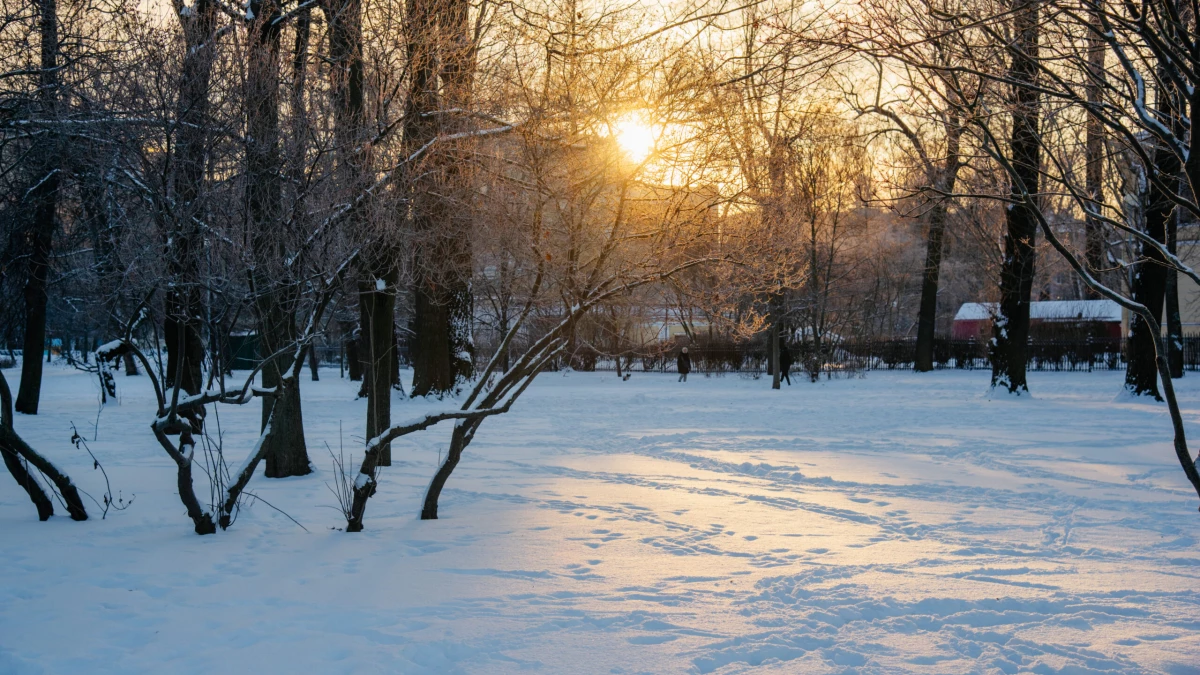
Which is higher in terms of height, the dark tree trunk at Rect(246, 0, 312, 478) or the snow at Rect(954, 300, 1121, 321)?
the snow at Rect(954, 300, 1121, 321)

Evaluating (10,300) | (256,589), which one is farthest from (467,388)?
(256,589)

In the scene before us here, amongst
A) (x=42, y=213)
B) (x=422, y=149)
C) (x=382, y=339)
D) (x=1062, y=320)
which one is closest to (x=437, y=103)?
(x=422, y=149)

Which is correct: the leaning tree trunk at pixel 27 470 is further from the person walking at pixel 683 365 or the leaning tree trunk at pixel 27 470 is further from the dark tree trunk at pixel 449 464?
the person walking at pixel 683 365

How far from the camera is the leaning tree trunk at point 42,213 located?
864 centimetres

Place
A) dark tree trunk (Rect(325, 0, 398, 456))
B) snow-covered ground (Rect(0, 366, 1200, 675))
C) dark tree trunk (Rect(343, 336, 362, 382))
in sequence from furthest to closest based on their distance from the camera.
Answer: dark tree trunk (Rect(343, 336, 362, 382)) < dark tree trunk (Rect(325, 0, 398, 456)) < snow-covered ground (Rect(0, 366, 1200, 675))

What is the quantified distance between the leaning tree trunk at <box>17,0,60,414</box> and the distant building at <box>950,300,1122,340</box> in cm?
3168

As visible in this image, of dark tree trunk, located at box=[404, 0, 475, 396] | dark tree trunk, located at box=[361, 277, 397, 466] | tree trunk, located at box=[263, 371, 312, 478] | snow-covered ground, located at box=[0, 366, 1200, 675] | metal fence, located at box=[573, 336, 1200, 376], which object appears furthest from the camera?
metal fence, located at box=[573, 336, 1200, 376]

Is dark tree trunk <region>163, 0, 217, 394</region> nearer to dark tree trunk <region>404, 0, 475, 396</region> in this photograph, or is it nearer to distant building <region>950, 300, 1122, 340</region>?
dark tree trunk <region>404, 0, 475, 396</region>

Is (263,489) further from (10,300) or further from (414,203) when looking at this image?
(10,300)

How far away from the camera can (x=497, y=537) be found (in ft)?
22.4

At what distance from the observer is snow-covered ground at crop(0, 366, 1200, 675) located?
4332mm

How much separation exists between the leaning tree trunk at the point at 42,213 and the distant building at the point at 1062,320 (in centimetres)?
3168

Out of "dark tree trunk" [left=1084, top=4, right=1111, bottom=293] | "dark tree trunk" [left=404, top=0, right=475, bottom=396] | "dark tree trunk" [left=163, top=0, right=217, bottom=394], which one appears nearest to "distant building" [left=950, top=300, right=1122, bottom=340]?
"dark tree trunk" [left=1084, top=4, right=1111, bottom=293]

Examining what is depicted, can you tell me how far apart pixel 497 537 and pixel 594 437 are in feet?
25.9
